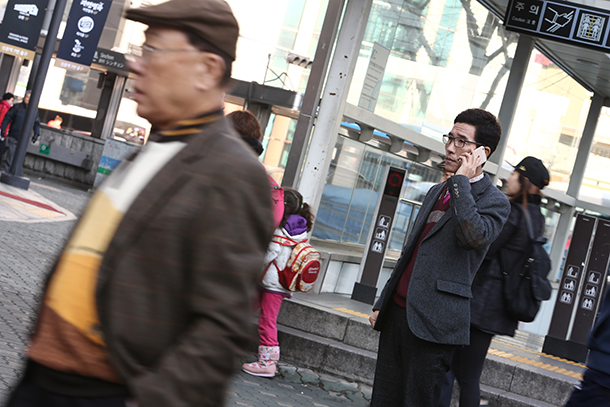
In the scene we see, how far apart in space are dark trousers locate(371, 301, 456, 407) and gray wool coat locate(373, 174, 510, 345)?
0.08 m

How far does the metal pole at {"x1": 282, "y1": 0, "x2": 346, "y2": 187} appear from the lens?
838cm

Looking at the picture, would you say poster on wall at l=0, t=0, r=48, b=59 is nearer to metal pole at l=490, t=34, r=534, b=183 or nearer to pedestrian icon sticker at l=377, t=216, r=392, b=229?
pedestrian icon sticker at l=377, t=216, r=392, b=229

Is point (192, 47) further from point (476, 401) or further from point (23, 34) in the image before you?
point (23, 34)

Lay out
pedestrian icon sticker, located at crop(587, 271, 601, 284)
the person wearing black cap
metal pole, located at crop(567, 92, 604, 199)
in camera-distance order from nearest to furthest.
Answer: the person wearing black cap → pedestrian icon sticker, located at crop(587, 271, 601, 284) → metal pole, located at crop(567, 92, 604, 199)

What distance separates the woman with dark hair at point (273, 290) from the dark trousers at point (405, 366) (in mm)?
2232

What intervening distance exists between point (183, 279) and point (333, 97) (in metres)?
7.22

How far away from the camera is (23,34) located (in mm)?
14562

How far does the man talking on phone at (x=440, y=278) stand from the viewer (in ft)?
10.8

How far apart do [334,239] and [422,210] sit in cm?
711

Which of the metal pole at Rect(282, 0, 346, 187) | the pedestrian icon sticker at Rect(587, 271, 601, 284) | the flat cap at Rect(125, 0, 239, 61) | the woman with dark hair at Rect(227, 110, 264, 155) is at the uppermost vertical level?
the metal pole at Rect(282, 0, 346, 187)

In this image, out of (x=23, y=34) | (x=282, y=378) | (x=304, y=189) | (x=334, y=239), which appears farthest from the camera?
(x=23, y=34)

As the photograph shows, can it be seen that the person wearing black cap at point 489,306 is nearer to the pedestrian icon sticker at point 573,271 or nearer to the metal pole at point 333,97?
the metal pole at point 333,97

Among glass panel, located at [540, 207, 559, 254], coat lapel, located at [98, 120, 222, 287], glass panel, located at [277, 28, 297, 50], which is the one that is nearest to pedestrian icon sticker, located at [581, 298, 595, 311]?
coat lapel, located at [98, 120, 222, 287]

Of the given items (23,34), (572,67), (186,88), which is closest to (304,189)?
(186,88)
